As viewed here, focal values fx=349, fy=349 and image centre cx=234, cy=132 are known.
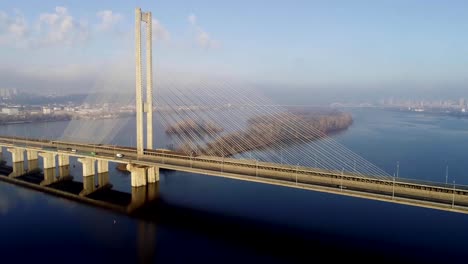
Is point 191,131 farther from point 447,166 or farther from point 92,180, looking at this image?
point 447,166

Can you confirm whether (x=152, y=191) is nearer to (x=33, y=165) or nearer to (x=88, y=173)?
(x=88, y=173)

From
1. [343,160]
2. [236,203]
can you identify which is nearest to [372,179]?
[236,203]

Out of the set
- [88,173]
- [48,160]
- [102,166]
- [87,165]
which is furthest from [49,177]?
[102,166]

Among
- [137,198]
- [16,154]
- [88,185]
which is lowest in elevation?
[137,198]

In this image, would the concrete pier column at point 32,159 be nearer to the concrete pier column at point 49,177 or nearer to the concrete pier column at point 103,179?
the concrete pier column at point 49,177

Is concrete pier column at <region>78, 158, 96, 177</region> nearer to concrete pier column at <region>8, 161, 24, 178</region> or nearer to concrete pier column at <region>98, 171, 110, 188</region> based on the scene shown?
concrete pier column at <region>98, 171, 110, 188</region>
